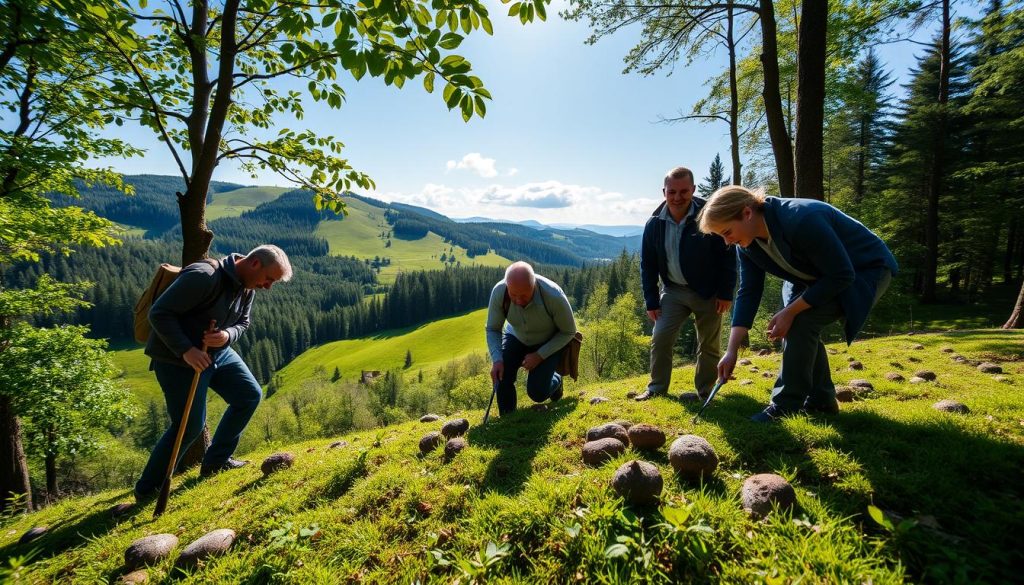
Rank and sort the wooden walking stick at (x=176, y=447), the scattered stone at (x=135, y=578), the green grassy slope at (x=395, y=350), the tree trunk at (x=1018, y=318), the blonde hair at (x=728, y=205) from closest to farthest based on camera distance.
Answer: the scattered stone at (x=135, y=578) → the blonde hair at (x=728, y=205) → the wooden walking stick at (x=176, y=447) → the tree trunk at (x=1018, y=318) → the green grassy slope at (x=395, y=350)

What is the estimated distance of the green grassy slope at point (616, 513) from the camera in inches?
85.8

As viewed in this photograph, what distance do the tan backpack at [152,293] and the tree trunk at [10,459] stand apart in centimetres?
908

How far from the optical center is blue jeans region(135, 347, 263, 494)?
477 cm

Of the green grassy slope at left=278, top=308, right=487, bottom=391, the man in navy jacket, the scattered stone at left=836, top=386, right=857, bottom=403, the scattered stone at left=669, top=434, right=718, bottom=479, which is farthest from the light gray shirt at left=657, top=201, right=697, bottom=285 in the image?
the green grassy slope at left=278, top=308, right=487, bottom=391

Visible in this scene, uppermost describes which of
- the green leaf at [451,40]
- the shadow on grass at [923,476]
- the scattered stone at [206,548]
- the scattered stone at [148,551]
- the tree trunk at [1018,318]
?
the green leaf at [451,40]

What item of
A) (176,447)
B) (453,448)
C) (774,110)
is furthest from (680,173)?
(176,447)

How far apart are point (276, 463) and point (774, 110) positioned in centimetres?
1146

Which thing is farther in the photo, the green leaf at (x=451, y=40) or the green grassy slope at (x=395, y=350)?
the green grassy slope at (x=395, y=350)

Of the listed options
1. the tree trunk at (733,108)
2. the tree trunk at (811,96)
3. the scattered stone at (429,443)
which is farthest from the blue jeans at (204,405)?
the tree trunk at (733,108)

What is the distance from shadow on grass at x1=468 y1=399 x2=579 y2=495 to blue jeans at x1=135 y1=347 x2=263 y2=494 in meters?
3.23

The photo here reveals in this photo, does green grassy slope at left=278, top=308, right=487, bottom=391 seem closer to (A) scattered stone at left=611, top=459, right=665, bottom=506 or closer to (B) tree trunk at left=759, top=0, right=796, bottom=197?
(B) tree trunk at left=759, top=0, right=796, bottom=197

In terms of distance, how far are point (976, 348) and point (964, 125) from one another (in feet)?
95.5

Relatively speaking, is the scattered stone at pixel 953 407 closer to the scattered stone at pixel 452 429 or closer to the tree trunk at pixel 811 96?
the tree trunk at pixel 811 96

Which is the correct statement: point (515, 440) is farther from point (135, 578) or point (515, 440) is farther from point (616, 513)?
point (135, 578)
